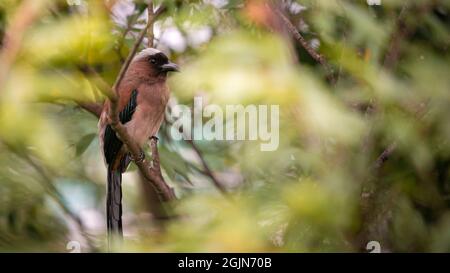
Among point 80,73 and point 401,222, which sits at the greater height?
point 80,73

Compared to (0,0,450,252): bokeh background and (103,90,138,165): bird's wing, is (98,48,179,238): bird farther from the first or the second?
(0,0,450,252): bokeh background

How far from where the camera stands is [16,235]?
3.05 metres

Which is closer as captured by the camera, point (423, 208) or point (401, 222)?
point (401, 222)

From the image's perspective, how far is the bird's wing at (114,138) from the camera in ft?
12.7

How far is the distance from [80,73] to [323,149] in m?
0.76

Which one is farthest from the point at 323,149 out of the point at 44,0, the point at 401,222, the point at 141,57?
the point at 141,57

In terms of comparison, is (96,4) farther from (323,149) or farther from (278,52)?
(323,149)

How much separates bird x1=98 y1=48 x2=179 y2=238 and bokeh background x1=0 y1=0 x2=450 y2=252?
0.37ft

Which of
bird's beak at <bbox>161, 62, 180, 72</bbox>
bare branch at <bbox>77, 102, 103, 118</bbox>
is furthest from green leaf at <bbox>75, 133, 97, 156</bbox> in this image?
bird's beak at <bbox>161, 62, 180, 72</bbox>

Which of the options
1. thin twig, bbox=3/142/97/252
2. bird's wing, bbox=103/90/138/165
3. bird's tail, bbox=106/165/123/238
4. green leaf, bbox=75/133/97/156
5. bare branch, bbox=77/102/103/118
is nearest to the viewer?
thin twig, bbox=3/142/97/252

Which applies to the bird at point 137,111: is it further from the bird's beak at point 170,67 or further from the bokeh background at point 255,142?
the bokeh background at point 255,142

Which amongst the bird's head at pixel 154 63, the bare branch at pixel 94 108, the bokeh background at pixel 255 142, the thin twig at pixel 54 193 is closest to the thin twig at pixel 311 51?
the bokeh background at pixel 255 142

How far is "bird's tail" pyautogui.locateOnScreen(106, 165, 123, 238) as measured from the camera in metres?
3.59
